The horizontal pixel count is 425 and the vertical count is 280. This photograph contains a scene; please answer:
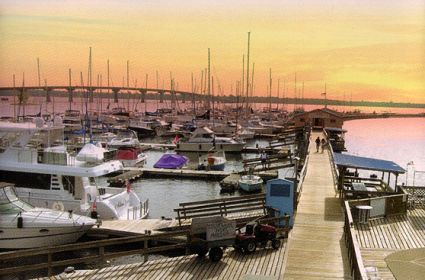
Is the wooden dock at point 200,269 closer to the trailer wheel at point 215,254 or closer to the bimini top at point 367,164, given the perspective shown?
the trailer wheel at point 215,254

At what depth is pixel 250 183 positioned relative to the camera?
38.4 metres

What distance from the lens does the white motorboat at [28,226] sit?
844 inches

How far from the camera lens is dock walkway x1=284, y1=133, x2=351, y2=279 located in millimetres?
13320

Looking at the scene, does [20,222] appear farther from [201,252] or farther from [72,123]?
[72,123]

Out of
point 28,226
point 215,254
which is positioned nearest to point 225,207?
point 215,254

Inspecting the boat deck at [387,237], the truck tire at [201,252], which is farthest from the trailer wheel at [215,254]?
the boat deck at [387,237]

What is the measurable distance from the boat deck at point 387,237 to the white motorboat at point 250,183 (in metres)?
17.7

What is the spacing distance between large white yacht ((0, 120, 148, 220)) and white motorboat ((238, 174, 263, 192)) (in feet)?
41.7

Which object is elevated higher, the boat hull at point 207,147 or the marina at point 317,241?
the marina at point 317,241

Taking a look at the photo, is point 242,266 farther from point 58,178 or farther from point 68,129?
point 68,129

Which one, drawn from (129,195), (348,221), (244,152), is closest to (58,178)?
(129,195)

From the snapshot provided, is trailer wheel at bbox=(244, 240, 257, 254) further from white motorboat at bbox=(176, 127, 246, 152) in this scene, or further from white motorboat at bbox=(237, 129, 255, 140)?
white motorboat at bbox=(237, 129, 255, 140)

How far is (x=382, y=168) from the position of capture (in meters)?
24.5

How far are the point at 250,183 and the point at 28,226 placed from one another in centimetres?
2013
